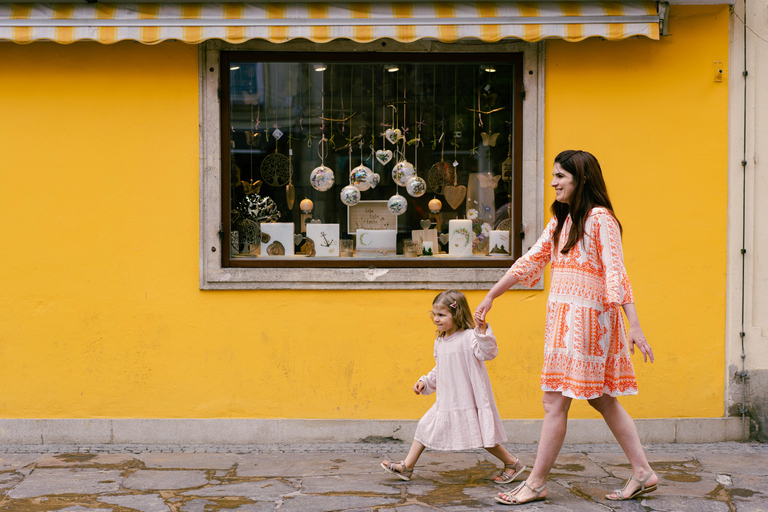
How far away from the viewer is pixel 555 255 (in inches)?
170

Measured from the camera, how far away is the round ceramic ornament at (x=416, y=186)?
628 centimetres

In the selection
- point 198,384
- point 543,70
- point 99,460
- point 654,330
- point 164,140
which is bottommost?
point 99,460

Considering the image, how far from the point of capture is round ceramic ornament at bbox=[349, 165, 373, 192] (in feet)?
20.6

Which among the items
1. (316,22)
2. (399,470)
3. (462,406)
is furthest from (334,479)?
(316,22)

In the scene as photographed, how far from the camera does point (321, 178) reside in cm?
627

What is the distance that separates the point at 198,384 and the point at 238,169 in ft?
5.59

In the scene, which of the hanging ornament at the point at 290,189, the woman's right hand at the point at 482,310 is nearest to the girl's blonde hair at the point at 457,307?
the woman's right hand at the point at 482,310

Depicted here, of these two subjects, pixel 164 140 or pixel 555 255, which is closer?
pixel 555 255

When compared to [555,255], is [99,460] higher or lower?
lower

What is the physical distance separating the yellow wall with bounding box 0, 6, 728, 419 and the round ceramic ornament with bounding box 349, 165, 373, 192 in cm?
94

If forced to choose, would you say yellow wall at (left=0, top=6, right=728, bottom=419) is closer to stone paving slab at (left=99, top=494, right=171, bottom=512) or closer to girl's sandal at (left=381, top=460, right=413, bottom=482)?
girl's sandal at (left=381, top=460, right=413, bottom=482)

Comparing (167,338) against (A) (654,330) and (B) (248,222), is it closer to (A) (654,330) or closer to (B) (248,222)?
(B) (248,222)

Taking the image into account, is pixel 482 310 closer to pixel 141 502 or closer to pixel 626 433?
pixel 626 433

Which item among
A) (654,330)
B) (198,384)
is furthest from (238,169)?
(654,330)
